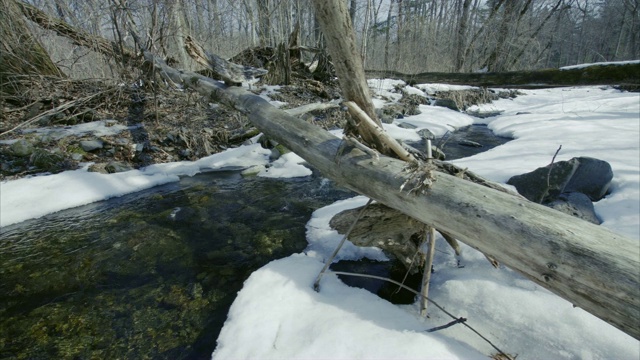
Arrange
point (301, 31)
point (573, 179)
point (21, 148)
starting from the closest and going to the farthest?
point (573, 179), point (21, 148), point (301, 31)

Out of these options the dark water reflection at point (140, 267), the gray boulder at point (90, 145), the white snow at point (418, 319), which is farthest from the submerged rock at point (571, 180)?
the gray boulder at point (90, 145)

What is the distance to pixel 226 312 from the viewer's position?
221 cm

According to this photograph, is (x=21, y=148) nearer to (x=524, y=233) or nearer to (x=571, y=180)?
(x=524, y=233)

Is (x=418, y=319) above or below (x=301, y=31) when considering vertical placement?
below

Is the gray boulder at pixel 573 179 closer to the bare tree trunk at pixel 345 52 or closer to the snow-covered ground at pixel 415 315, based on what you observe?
the snow-covered ground at pixel 415 315

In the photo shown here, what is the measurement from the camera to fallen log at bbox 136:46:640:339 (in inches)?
41.0

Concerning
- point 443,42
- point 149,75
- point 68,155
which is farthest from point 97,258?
point 443,42

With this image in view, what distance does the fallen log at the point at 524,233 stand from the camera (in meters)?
1.04

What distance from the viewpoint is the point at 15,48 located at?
5410 millimetres

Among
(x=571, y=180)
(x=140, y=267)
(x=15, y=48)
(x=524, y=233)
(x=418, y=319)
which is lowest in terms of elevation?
(x=140, y=267)

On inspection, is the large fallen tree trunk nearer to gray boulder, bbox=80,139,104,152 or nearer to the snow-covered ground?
the snow-covered ground

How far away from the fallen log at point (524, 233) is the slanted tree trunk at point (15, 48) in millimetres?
6796

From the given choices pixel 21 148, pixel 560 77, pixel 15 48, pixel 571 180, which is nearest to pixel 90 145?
pixel 21 148

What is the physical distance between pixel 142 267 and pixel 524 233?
2.95 metres
